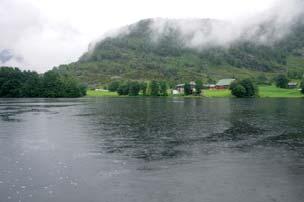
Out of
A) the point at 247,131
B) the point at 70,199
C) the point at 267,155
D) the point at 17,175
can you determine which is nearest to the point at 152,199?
the point at 70,199

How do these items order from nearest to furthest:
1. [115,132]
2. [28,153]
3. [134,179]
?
[134,179] → [28,153] → [115,132]

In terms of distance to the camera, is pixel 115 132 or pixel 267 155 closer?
pixel 267 155

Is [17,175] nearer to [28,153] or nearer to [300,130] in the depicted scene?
[28,153]

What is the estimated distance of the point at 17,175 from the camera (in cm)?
3291

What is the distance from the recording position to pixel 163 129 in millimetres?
66188

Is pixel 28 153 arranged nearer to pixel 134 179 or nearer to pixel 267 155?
pixel 134 179

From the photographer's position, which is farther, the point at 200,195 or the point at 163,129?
the point at 163,129

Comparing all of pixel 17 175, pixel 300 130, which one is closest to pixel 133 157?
pixel 17 175

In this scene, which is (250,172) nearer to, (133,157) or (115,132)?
(133,157)

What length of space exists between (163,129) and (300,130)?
2489 centimetres

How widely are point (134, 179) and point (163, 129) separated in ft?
115

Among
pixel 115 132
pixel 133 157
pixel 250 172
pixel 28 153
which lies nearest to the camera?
pixel 250 172

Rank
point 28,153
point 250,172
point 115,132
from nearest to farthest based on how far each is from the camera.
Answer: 1. point 250,172
2. point 28,153
3. point 115,132

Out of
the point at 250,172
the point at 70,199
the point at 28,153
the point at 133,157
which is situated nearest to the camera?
the point at 70,199
